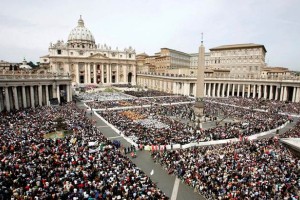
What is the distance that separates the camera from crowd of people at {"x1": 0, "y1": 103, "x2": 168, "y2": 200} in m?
12.3

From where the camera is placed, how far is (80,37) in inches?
4820

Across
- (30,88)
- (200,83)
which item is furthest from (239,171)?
(30,88)

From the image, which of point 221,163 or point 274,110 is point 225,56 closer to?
point 274,110

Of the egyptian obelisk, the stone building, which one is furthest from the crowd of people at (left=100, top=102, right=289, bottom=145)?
the stone building

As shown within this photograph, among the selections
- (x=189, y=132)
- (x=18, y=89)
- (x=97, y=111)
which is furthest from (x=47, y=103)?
(x=189, y=132)

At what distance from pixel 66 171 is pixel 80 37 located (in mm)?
120767

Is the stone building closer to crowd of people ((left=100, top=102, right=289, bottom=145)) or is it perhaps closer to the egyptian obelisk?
crowd of people ((left=100, top=102, right=289, bottom=145))

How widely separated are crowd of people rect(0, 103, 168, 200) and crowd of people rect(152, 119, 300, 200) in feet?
10.2

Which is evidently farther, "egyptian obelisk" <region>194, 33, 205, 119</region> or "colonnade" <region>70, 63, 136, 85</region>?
"colonnade" <region>70, 63, 136, 85</region>

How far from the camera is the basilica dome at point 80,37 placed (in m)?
121

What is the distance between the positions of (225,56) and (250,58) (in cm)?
1042

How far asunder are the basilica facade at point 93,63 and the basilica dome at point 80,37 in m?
0.62

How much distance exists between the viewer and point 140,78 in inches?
4262

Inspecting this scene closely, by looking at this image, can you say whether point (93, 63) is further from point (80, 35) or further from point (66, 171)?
point (66, 171)
